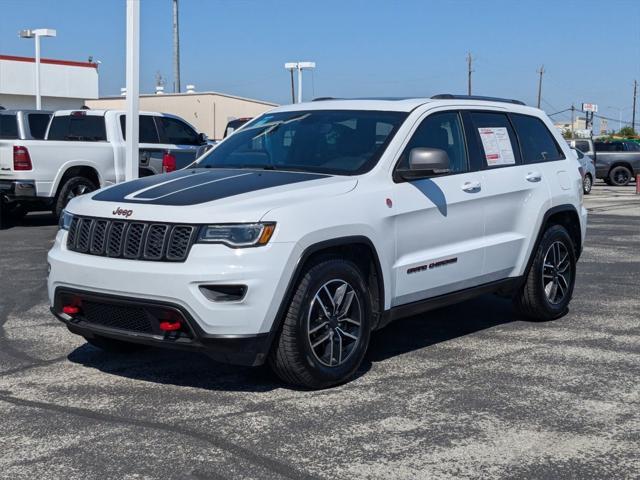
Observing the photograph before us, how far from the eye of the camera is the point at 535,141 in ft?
25.3

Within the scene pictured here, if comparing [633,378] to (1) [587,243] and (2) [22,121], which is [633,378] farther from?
(2) [22,121]

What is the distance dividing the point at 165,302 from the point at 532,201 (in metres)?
3.37

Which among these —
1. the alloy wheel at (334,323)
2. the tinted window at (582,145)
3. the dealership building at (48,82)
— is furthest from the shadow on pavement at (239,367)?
the dealership building at (48,82)

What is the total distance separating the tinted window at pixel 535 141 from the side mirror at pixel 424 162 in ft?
5.36

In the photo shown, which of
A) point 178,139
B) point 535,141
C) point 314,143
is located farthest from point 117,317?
point 178,139

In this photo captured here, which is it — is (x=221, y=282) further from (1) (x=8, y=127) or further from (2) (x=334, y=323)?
(1) (x=8, y=127)

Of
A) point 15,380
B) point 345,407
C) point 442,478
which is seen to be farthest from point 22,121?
point 442,478

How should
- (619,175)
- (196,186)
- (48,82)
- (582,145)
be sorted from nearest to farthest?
(196,186) → (582,145) → (619,175) → (48,82)

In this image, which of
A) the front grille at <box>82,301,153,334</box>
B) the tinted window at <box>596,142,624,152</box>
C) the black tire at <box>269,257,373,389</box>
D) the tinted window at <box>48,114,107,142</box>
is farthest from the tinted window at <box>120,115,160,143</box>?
the tinted window at <box>596,142,624,152</box>

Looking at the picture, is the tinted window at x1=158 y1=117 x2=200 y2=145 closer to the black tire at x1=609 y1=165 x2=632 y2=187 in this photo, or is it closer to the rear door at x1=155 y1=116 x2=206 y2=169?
the rear door at x1=155 y1=116 x2=206 y2=169

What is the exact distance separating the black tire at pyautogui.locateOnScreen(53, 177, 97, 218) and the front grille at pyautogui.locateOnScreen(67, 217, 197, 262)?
975 cm

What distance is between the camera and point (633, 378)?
598 cm

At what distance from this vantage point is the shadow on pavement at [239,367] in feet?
19.1

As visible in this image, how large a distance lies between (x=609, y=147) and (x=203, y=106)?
24489mm
